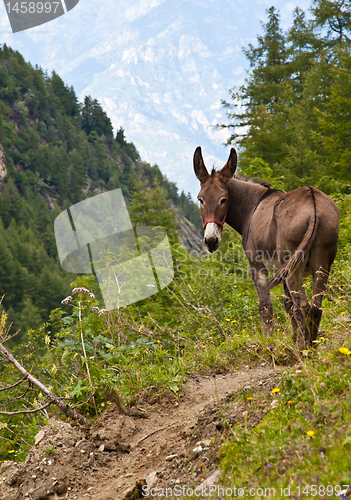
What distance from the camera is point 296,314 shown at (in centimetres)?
360

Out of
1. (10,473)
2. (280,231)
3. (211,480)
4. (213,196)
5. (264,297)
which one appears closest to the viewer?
(211,480)

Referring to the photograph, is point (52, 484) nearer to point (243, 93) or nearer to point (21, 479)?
point (21, 479)

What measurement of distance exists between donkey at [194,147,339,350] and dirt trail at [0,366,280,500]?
0.84 m

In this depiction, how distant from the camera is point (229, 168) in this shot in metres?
4.92

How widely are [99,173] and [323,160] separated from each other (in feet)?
422

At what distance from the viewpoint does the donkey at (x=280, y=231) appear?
11.2 feet

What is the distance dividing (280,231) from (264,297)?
1092 millimetres

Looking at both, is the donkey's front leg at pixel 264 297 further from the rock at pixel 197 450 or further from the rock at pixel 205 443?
Answer: the rock at pixel 197 450

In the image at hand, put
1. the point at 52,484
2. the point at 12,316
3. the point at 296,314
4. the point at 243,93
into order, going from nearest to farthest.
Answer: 1. the point at 52,484
2. the point at 296,314
3. the point at 243,93
4. the point at 12,316

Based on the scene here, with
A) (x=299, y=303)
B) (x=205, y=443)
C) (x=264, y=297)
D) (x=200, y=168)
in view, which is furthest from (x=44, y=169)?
(x=205, y=443)

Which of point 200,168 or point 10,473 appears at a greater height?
point 200,168

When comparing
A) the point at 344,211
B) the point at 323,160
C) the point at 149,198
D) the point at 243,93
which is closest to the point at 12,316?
the point at 149,198

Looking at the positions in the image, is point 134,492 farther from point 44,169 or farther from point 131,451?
point 44,169

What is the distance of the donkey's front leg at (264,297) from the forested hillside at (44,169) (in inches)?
2705
